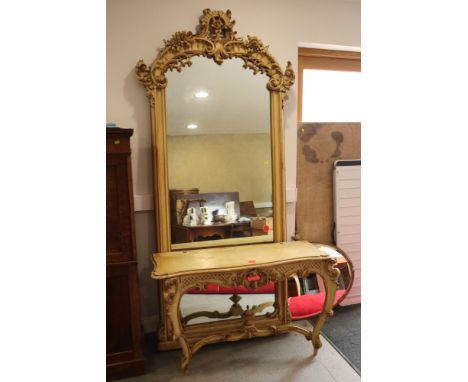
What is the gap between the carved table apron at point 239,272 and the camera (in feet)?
6.41

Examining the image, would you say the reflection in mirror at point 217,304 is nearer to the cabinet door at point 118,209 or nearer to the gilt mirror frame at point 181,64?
the gilt mirror frame at point 181,64

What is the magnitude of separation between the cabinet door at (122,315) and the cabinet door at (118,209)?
11 cm

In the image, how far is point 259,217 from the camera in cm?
263

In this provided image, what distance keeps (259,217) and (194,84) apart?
3.76ft

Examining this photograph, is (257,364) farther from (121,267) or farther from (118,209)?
(118,209)

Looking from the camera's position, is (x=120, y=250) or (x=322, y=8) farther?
(x=322, y=8)

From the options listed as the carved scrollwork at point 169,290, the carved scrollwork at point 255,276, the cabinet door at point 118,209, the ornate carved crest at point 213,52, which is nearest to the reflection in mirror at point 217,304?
the carved scrollwork at point 255,276

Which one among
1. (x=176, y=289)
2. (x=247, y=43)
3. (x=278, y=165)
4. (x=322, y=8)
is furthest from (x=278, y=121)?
(x=176, y=289)

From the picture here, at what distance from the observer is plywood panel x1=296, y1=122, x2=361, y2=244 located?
3.02 meters

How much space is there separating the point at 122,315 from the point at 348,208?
2146mm

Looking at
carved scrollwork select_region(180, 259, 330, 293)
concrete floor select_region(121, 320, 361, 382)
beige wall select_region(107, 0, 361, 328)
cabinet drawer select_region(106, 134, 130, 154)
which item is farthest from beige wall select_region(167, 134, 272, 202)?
concrete floor select_region(121, 320, 361, 382)

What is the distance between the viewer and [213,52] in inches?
96.2

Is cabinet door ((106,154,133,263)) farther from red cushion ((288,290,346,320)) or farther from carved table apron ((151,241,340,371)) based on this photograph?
red cushion ((288,290,346,320))
